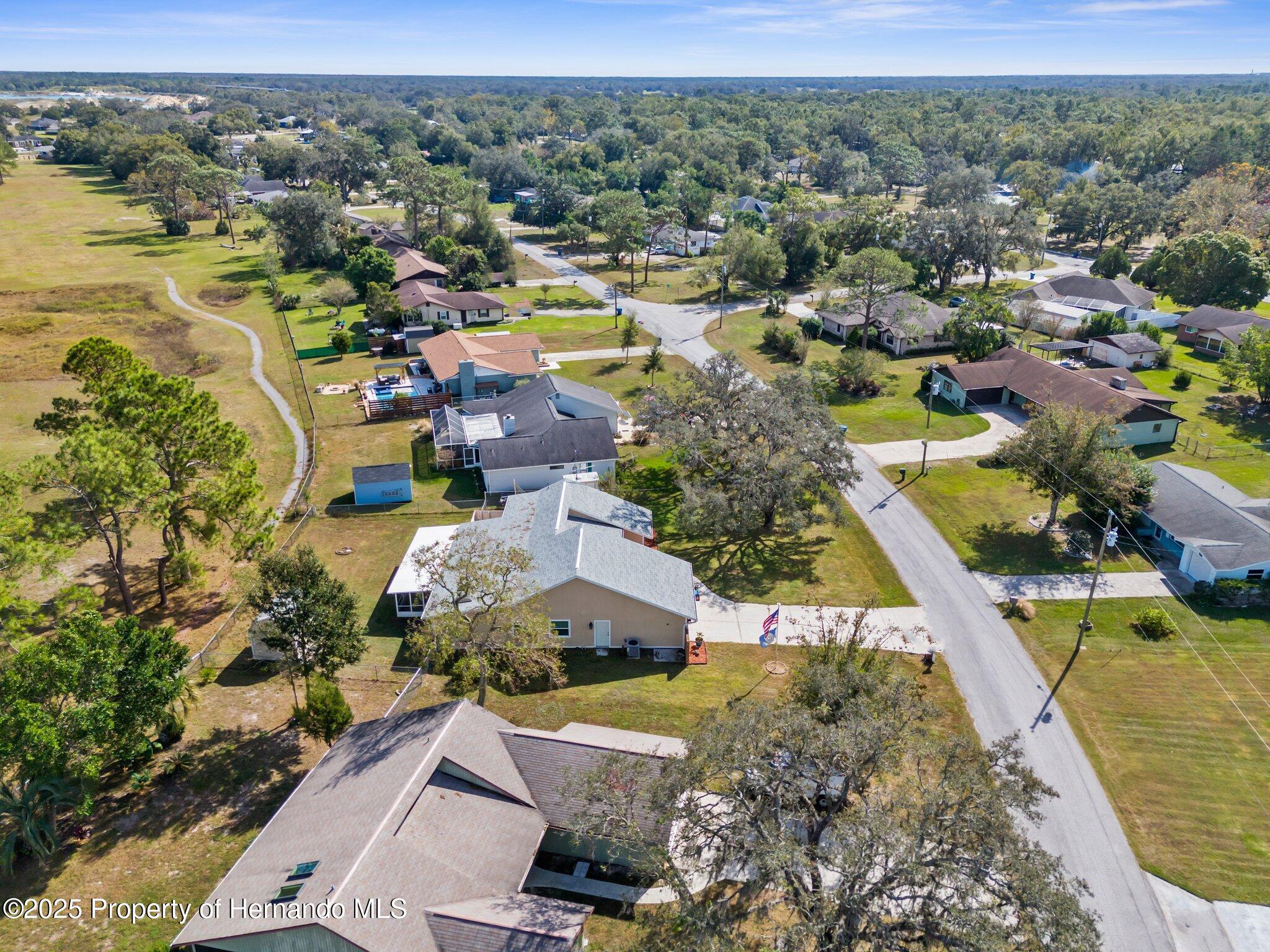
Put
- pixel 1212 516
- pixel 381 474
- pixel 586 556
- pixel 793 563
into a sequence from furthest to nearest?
pixel 381 474 → pixel 793 563 → pixel 1212 516 → pixel 586 556

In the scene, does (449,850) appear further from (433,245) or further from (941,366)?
(433,245)

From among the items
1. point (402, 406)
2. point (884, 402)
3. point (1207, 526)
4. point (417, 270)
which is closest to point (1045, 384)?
point (884, 402)

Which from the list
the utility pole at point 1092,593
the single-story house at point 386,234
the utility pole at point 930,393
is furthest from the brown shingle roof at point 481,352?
the utility pole at point 1092,593

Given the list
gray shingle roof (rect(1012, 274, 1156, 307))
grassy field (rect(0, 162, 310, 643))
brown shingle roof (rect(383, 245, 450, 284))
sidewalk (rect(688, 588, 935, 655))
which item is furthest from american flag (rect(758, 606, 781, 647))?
brown shingle roof (rect(383, 245, 450, 284))

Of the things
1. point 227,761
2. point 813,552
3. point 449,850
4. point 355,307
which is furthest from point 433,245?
point 449,850

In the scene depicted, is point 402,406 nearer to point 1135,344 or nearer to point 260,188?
point 1135,344

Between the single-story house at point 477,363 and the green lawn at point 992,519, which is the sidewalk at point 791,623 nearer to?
the green lawn at point 992,519
